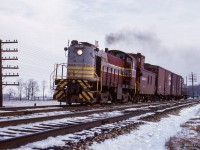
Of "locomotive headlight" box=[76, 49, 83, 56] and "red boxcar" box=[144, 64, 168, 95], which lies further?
"red boxcar" box=[144, 64, 168, 95]

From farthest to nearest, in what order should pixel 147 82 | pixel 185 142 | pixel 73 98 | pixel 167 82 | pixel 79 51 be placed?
pixel 167 82 → pixel 147 82 → pixel 79 51 → pixel 73 98 → pixel 185 142

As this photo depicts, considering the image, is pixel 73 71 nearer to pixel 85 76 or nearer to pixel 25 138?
pixel 85 76

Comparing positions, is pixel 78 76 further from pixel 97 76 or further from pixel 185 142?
pixel 185 142

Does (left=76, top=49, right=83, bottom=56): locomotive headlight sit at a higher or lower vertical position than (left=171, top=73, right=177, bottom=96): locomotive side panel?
higher

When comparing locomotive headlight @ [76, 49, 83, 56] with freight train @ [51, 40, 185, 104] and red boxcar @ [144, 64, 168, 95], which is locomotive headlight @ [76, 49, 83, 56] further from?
red boxcar @ [144, 64, 168, 95]

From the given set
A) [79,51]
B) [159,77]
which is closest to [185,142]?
[79,51]

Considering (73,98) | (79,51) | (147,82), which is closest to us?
(73,98)

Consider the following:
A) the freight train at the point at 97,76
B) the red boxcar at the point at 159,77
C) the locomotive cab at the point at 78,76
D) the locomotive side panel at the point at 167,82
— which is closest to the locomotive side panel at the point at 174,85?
the locomotive side panel at the point at 167,82

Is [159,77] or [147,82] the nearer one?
[147,82]

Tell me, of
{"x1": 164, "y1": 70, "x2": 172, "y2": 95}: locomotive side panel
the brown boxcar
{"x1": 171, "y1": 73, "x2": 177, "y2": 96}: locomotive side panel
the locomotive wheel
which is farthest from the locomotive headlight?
{"x1": 171, "y1": 73, "x2": 177, "y2": 96}: locomotive side panel

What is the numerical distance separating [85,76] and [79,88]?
3.37 feet

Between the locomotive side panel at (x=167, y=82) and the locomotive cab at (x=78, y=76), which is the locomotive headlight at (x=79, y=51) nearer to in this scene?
the locomotive cab at (x=78, y=76)

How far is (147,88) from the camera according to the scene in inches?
1219

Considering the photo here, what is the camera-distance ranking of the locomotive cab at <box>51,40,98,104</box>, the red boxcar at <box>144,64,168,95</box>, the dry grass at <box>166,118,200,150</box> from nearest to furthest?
the dry grass at <box>166,118,200,150</box>, the locomotive cab at <box>51,40,98,104</box>, the red boxcar at <box>144,64,168,95</box>
